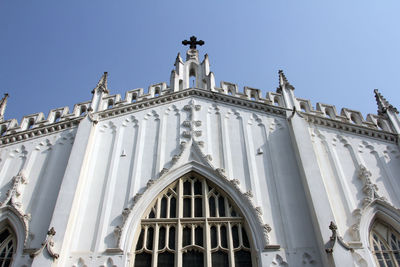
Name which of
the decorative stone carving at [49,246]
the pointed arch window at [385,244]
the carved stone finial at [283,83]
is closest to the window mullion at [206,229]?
the decorative stone carving at [49,246]

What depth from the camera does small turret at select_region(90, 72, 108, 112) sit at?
54.6 ft

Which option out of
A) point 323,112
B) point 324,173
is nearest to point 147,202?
point 324,173

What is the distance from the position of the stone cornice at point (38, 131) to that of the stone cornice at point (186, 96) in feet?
4.16

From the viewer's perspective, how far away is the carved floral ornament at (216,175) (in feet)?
38.2

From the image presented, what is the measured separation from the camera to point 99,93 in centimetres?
1733

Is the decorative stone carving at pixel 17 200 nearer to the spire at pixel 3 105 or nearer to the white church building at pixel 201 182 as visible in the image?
the white church building at pixel 201 182

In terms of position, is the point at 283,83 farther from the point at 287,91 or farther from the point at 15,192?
the point at 15,192

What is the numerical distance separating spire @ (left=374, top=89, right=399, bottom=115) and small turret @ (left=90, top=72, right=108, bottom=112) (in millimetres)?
12189

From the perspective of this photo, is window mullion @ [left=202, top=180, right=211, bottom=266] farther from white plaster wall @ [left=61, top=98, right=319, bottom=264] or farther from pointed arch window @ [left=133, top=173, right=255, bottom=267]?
white plaster wall @ [left=61, top=98, right=319, bottom=264]

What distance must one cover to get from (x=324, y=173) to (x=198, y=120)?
17.2ft

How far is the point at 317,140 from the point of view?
14758 mm

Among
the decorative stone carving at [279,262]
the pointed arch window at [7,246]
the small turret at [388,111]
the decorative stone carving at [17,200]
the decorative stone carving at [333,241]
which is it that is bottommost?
the decorative stone carving at [279,262]

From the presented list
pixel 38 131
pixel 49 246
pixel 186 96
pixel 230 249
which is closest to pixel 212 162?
pixel 230 249

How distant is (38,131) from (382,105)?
1476cm
